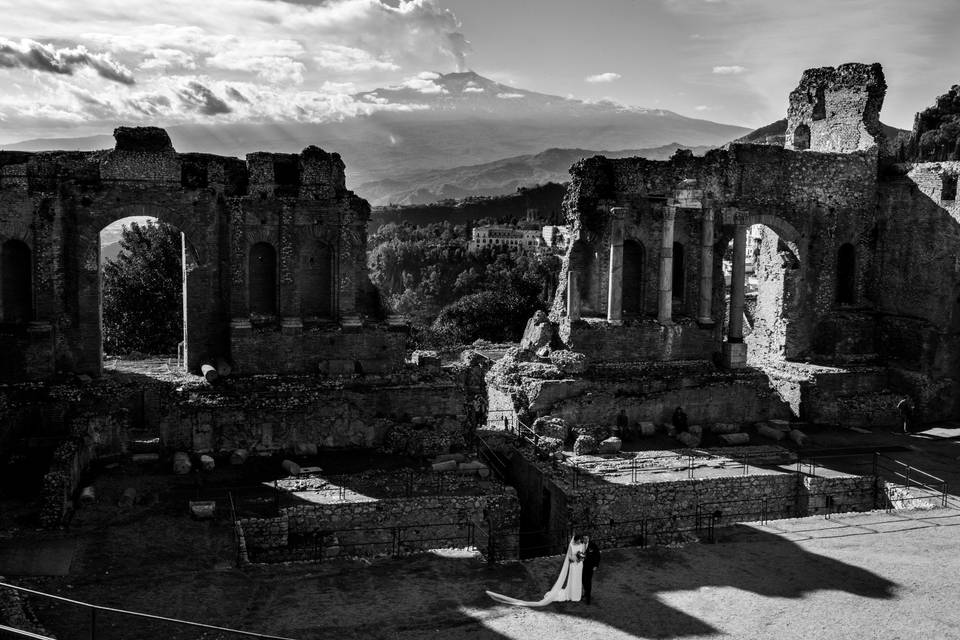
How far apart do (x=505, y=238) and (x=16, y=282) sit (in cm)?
7663

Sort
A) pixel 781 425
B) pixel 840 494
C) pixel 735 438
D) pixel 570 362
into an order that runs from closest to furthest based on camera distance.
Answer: pixel 840 494
pixel 735 438
pixel 570 362
pixel 781 425

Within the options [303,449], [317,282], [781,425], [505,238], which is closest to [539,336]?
[317,282]

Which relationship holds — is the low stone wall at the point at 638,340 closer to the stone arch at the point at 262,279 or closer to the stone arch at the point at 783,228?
the stone arch at the point at 783,228

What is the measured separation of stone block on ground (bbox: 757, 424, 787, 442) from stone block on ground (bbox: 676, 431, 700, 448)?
2.42 metres

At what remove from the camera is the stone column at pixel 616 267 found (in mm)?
26172

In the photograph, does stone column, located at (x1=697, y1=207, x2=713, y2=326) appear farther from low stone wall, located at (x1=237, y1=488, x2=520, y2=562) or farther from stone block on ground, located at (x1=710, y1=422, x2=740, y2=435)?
low stone wall, located at (x1=237, y1=488, x2=520, y2=562)

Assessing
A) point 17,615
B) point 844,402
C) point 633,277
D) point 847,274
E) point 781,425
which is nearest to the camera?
point 17,615

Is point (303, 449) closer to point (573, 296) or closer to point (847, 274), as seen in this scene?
point (573, 296)

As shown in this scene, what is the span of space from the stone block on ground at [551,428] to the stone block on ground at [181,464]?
29.2ft

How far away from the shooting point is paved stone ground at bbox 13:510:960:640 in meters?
13.0

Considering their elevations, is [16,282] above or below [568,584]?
above

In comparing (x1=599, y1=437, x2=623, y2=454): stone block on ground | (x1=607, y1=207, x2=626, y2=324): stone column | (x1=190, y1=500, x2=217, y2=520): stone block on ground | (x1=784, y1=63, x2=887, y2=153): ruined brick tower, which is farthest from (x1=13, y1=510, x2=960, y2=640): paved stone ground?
(x1=784, y1=63, x2=887, y2=153): ruined brick tower

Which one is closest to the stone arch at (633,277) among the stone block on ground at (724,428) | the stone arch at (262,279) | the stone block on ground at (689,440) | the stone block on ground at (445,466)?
the stone block on ground at (724,428)

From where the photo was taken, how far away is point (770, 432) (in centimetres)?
2547
